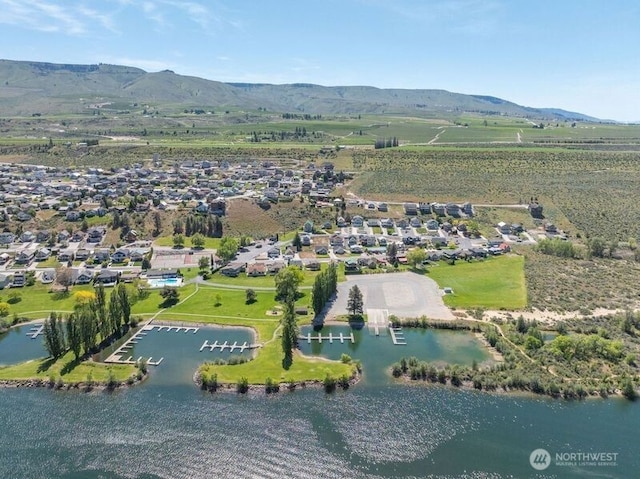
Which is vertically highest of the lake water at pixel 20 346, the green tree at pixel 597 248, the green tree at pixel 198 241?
the green tree at pixel 597 248

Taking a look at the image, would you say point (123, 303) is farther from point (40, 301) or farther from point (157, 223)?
point (157, 223)

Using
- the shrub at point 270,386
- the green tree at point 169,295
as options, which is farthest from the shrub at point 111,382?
the green tree at point 169,295

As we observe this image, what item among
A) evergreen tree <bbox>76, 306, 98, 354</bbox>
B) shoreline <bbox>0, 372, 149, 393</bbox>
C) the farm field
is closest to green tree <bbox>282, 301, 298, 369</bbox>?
shoreline <bbox>0, 372, 149, 393</bbox>

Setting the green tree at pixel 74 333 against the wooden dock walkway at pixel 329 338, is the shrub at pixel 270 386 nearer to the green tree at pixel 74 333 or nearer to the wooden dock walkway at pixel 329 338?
the wooden dock walkway at pixel 329 338

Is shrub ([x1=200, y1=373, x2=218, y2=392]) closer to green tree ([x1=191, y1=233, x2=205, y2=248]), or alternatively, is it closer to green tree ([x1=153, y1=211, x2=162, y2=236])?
green tree ([x1=191, y1=233, x2=205, y2=248])

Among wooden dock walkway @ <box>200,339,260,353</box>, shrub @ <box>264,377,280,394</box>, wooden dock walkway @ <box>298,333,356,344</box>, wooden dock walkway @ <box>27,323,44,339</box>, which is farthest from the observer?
wooden dock walkway @ <box>27,323,44,339</box>
